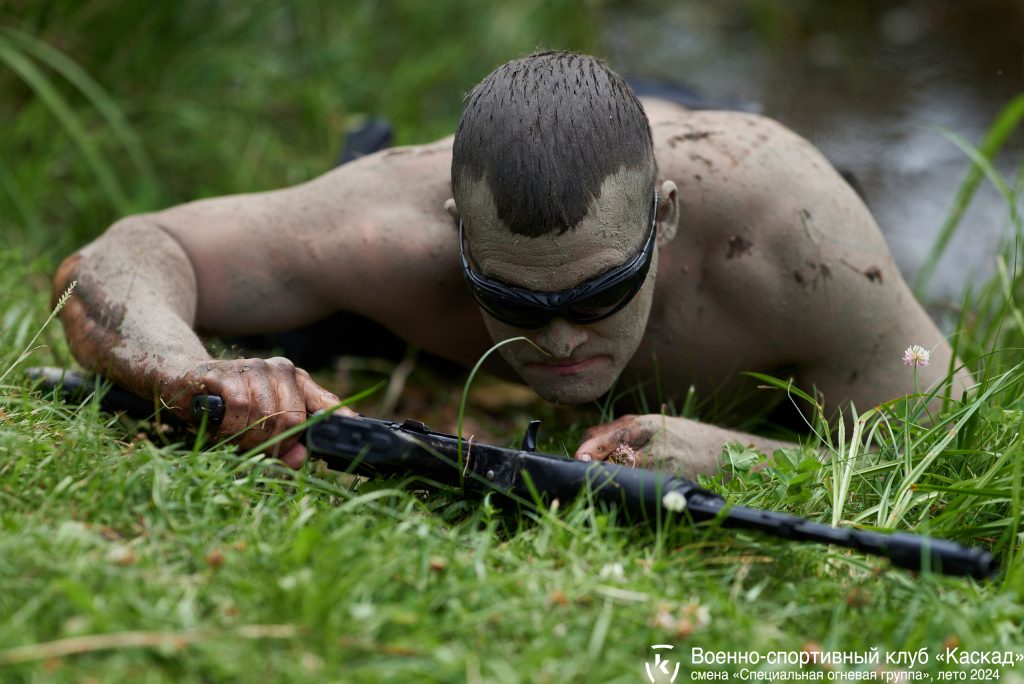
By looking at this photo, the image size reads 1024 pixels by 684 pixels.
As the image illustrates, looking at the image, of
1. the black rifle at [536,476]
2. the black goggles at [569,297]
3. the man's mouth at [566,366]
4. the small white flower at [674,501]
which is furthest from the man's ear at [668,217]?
the small white flower at [674,501]

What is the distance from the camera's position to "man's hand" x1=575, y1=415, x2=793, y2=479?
2615 mm

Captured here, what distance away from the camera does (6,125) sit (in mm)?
4438

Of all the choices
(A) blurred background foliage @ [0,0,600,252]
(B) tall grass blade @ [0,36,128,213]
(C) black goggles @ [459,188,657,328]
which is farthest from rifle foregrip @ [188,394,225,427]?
(B) tall grass blade @ [0,36,128,213]

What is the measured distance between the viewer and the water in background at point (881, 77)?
18.5 feet

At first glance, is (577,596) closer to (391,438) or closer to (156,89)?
(391,438)

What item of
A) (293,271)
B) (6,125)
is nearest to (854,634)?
(293,271)

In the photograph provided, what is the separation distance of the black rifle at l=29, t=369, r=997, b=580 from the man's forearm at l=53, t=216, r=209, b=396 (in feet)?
0.95

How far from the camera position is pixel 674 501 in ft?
7.09

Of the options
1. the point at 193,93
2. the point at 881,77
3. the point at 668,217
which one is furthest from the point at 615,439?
the point at 881,77

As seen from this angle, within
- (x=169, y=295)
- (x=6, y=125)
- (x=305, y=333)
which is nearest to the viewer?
(x=169, y=295)

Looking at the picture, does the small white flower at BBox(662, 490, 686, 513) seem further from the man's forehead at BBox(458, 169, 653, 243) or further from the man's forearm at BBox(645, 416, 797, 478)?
the man's forehead at BBox(458, 169, 653, 243)

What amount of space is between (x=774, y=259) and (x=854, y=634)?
3.95ft

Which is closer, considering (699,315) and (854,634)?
(854,634)

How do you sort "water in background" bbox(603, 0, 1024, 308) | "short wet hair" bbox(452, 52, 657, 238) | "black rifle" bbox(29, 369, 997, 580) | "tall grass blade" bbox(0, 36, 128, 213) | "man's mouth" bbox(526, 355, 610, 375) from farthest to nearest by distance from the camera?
"water in background" bbox(603, 0, 1024, 308)
"tall grass blade" bbox(0, 36, 128, 213)
"man's mouth" bbox(526, 355, 610, 375)
"short wet hair" bbox(452, 52, 657, 238)
"black rifle" bbox(29, 369, 997, 580)
